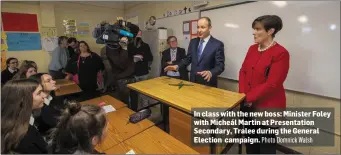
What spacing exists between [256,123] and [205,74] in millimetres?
583

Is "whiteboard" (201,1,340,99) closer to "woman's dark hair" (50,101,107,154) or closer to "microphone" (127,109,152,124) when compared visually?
"microphone" (127,109,152,124)

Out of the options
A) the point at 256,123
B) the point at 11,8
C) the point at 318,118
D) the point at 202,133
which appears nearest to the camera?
the point at 202,133

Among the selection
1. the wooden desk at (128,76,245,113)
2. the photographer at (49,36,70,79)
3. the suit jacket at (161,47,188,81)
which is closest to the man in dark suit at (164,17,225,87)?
the wooden desk at (128,76,245,113)

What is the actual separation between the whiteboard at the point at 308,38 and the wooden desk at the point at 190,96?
78 cm

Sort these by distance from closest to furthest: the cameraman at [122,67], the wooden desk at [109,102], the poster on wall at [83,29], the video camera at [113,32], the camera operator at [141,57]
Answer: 1. the video camera at [113,32]
2. the wooden desk at [109,102]
3. the cameraman at [122,67]
4. the camera operator at [141,57]
5. the poster on wall at [83,29]

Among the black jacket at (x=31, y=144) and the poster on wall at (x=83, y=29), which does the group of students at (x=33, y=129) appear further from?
the poster on wall at (x=83, y=29)

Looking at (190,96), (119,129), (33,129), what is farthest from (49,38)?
(190,96)

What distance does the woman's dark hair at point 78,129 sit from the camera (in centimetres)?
86

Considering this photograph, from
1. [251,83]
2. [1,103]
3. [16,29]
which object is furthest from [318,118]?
[16,29]

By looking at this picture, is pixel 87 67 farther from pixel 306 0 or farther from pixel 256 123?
pixel 306 0

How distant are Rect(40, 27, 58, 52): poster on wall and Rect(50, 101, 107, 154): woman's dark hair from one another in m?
3.57

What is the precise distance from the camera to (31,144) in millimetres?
1000

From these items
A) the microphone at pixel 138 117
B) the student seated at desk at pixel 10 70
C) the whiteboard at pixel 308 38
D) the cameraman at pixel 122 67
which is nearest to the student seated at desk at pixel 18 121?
the microphone at pixel 138 117

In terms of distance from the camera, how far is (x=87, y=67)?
2.75 m
